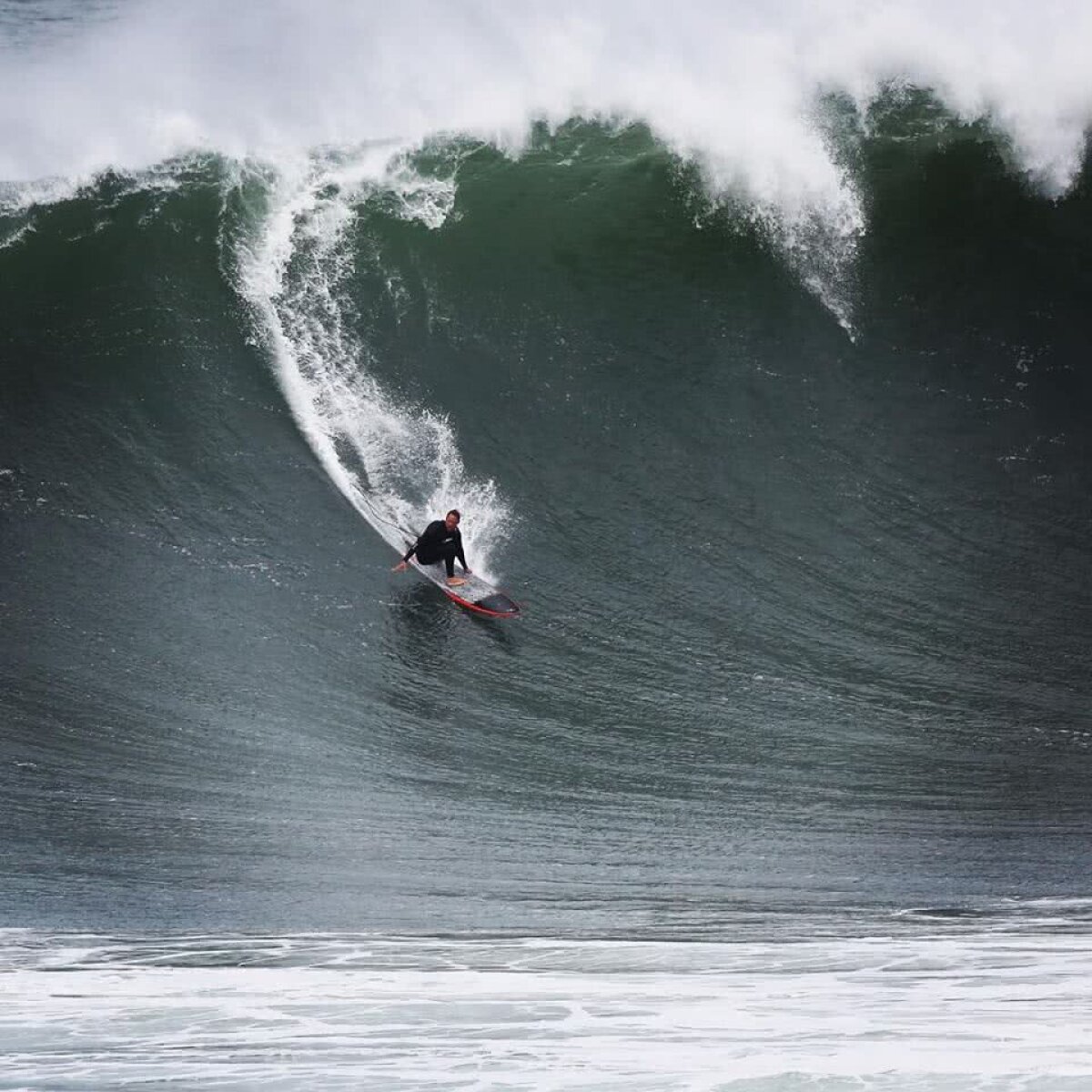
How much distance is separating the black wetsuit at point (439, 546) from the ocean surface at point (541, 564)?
0.87ft

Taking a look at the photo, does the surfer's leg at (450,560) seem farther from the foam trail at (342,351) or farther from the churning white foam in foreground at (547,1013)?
the churning white foam in foreground at (547,1013)

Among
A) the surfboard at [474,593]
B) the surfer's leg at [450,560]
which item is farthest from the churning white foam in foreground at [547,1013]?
the surfer's leg at [450,560]

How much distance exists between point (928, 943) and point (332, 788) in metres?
4.04

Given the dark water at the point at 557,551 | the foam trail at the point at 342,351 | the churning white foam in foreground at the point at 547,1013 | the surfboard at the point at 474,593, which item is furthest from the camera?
the foam trail at the point at 342,351

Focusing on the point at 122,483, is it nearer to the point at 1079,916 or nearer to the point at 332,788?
the point at 332,788

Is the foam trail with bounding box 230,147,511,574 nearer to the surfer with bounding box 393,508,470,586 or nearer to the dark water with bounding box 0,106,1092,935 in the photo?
the dark water with bounding box 0,106,1092,935

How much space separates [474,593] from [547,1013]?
11.9 feet

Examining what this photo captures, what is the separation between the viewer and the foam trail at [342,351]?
1261 cm

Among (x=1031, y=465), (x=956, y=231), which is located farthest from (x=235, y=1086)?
(x=956, y=231)

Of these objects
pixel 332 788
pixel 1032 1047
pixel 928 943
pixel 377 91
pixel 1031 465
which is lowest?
pixel 1032 1047

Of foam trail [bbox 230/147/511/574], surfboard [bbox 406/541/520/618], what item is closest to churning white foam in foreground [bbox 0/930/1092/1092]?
surfboard [bbox 406/541/520/618]

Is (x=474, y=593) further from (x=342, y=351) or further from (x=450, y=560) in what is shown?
(x=342, y=351)

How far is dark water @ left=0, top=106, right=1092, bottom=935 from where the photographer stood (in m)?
9.95

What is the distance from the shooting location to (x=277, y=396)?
1327cm
